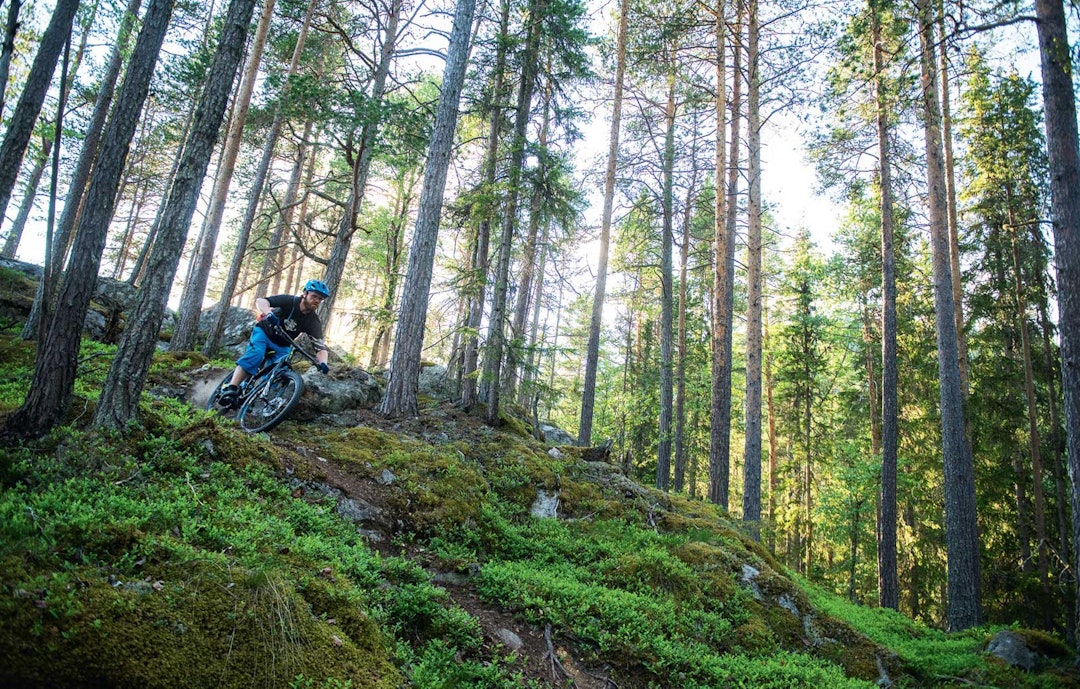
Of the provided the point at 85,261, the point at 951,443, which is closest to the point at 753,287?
the point at 951,443

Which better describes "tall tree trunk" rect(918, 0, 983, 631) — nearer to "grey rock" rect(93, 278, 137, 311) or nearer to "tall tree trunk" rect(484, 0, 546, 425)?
"tall tree trunk" rect(484, 0, 546, 425)

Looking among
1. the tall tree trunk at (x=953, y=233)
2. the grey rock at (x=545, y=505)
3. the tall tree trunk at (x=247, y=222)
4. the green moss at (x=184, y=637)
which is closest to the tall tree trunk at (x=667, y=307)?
the tall tree trunk at (x=953, y=233)

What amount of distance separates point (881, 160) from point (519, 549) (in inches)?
526

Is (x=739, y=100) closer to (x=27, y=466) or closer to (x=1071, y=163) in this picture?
(x=1071, y=163)

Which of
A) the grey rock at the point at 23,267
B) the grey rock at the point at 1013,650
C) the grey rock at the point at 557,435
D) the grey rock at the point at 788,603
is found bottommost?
the grey rock at the point at 1013,650

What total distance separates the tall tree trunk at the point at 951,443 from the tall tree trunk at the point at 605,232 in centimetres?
795

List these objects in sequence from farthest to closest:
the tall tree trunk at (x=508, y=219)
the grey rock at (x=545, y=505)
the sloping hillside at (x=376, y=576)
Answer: the tall tree trunk at (x=508, y=219)
the grey rock at (x=545, y=505)
the sloping hillside at (x=376, y=576)

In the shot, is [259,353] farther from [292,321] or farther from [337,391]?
[337,391]

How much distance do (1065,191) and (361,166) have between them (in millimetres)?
12907

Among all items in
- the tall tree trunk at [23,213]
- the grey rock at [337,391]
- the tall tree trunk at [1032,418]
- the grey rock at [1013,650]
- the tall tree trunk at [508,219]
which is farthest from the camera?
the tall tree trunk at [23,213]

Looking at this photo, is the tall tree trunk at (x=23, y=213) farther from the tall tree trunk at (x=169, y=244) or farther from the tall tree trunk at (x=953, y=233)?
the tall tree trunk at (x=953, y=233)

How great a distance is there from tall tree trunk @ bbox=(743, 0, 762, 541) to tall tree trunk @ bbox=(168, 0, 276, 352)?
38.5 ft

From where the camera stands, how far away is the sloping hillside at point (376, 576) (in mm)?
2488

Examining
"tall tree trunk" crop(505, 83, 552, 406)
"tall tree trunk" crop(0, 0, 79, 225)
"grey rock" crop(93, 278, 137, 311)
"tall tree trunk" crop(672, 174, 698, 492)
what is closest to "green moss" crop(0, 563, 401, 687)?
"tall tree trunk" crop(0, 0, 79, 225)
